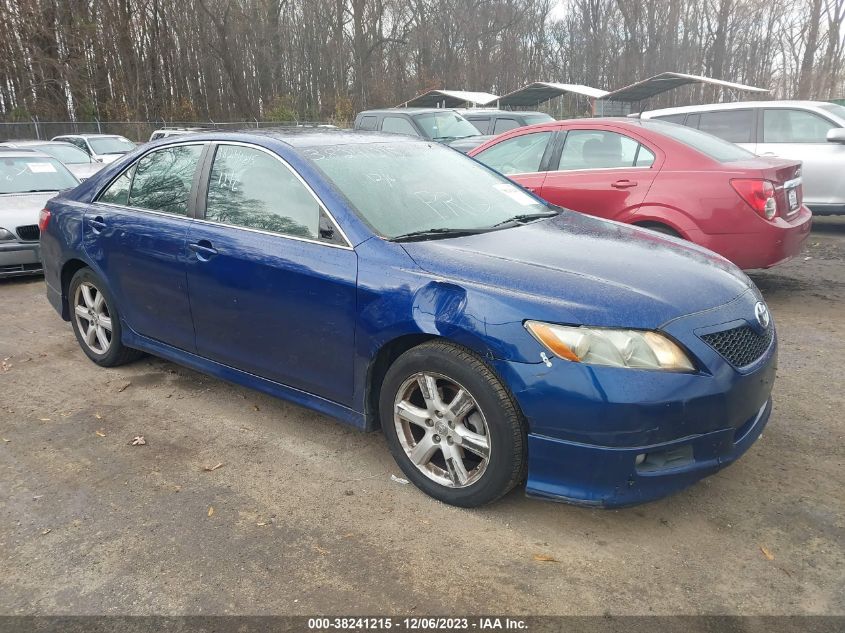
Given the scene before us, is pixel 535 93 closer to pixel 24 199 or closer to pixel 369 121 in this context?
pixel 369 121

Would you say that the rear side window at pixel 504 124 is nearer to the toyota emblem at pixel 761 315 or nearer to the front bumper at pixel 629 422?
the toyota emblem at pixel 761 315

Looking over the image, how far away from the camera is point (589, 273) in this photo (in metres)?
3.04

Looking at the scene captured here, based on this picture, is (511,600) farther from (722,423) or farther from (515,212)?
(515,212)

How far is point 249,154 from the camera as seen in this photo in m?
3.96

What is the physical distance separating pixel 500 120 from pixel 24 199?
31.6ft

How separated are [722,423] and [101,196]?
4.10 metres

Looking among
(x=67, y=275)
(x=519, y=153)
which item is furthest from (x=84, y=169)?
(x=519, y=153)

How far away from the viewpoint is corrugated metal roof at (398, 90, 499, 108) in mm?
22219

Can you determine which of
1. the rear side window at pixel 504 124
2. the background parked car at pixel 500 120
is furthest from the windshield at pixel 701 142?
the rear side window at pixel 504 124

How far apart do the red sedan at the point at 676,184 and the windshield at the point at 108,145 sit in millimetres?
13334

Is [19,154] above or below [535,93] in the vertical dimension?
below

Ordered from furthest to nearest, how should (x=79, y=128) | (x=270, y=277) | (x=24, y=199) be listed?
(x=79, y=128)
(x=24, y=199)
(x=270, y=277)

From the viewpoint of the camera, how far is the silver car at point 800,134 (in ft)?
29.3

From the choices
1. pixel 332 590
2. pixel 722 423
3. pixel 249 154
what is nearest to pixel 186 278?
pixel 249 154
